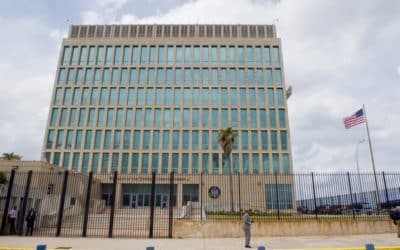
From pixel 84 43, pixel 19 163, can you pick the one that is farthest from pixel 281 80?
pixel 19 163

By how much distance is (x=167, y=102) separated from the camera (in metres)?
51.0

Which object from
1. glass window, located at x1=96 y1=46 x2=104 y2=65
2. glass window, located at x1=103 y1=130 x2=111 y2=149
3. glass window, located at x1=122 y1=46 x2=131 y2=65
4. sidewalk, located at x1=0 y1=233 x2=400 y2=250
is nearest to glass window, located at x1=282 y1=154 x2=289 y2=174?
glass window, located at x1=103 y1=130 x2=111 y2=149


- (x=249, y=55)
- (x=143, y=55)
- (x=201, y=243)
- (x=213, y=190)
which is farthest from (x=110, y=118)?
(x=201, y=243)

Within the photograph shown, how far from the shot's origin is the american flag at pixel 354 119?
25.5 meters

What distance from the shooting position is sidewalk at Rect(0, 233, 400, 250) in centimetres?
1215

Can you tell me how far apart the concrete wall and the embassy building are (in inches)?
1160

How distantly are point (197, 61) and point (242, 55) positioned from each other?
8834mm

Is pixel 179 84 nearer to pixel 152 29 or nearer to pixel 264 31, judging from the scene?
pixel 152 29

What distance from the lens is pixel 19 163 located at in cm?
3584

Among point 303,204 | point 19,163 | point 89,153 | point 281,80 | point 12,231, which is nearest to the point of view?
point 12,231

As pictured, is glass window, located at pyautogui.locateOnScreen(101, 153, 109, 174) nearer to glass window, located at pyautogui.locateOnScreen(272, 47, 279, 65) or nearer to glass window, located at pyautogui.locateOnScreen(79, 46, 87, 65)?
glass window, located at pyautogui.locateOnScreen(79, 46, 87, 65)

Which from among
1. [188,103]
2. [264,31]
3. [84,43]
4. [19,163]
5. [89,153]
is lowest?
[19,163]

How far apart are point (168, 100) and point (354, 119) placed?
107 ft

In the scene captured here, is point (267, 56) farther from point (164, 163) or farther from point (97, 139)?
point (97, 139)
